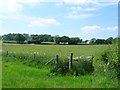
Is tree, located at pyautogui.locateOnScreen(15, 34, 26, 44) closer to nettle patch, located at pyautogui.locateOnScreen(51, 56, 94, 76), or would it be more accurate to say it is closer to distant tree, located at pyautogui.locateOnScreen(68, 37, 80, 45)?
distant tree, located at pyautogui.locateOnScreen(68, 37, 80, 45)

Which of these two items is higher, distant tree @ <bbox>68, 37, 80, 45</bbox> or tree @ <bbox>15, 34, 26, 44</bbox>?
tree @ <bbox>15, 34, 26, 44</bbox>

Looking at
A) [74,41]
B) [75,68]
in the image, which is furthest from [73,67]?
[74,41]

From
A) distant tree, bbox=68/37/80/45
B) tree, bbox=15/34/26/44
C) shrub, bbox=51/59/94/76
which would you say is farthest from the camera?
tree, bbox=15/34/26/44

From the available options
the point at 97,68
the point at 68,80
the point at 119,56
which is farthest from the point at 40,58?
the point at 119,56

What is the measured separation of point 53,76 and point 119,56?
433 cm

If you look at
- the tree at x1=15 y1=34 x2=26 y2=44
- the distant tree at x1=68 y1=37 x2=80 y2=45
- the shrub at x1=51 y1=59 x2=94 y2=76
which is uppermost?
the tree at x1=15 y1=34 x2=26 y2=44

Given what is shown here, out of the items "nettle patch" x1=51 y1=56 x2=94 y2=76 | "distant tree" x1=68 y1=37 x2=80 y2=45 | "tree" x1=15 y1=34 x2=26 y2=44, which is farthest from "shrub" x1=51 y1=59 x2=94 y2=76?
"tree" x1=15 y1=34 x2=26 y2=44

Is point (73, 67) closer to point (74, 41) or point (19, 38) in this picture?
point (74, 41)

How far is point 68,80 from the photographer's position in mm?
14148

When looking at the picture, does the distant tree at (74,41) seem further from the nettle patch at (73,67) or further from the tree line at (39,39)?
the nettle patch at (73,67)

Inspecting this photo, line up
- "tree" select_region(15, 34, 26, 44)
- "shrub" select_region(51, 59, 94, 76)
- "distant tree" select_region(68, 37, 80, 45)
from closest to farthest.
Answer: "shrub" select_region(51, 59, 94, 76) → "distant tree" select_region(68, 37, 80, 45) → "tree" select_region(15, 34, 26, 44)

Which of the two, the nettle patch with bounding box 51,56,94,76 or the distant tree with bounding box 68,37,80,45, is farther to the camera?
the distant tree with bounding box 68,37,80,45

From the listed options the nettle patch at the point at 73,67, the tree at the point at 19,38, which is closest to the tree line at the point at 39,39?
the tree at the point at 19,38

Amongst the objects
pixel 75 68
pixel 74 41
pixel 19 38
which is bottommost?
pixel 75 68
